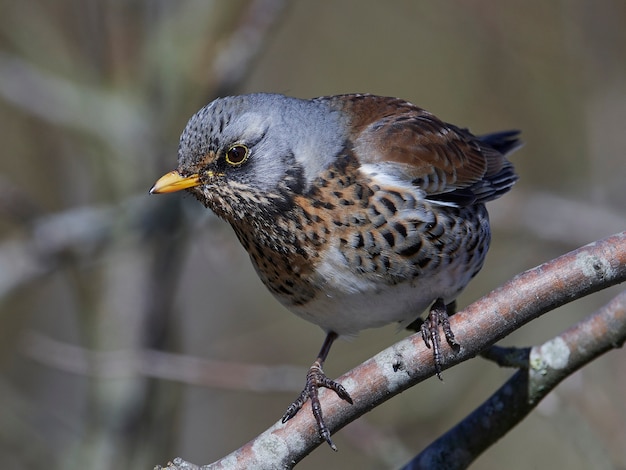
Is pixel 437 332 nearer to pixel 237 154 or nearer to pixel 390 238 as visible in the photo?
pixel 390 238

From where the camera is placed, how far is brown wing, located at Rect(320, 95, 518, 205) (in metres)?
4.06

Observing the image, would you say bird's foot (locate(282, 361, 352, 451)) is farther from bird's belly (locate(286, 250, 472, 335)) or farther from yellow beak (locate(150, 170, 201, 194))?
yellow beak (locate(150, 170, 201, 194))

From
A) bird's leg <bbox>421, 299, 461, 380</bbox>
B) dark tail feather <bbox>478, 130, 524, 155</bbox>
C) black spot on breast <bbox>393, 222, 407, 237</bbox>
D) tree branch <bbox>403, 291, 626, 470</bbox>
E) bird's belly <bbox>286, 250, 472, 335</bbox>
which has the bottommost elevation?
tree branch <bbox>403, 291, 626, 470</bbox>

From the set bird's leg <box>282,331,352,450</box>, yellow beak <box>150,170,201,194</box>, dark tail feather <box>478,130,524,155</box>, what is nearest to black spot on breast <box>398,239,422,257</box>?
bird's leg <box>282,331,352,450</box>

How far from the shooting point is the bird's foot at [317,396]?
3.27 meters

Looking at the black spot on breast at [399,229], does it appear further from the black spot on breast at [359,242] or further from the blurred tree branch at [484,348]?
the blurred tree branch at [484,348]

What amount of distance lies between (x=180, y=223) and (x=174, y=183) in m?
2.24

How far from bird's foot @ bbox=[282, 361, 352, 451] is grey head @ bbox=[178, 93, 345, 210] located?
870mm

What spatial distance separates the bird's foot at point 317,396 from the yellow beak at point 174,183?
1043mm

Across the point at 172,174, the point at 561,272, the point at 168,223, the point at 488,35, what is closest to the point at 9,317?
the point at 168,223

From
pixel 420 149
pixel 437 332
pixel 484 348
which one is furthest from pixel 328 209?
pixel 484 348

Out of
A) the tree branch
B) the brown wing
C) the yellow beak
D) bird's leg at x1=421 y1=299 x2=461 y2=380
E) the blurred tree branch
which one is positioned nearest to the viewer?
the blurred tree branch

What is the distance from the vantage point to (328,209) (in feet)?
12.5

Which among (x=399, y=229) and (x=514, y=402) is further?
(x=399, y=229)
